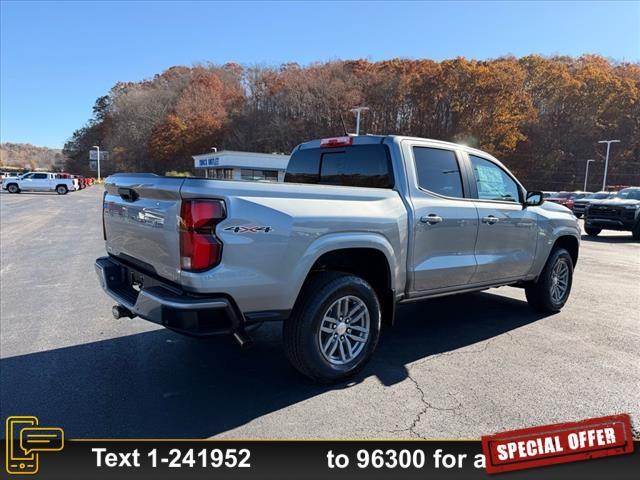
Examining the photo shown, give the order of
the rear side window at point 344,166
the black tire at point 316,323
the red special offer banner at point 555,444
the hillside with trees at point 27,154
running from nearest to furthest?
1. the red special offer banner at point 555,444
2. the black tire at point 316,323
3. the rear side window at point 344,166
4. the hillside with trees at point 27,154

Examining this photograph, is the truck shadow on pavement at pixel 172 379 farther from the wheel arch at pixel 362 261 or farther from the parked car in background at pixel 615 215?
the parked car in background at pixel 615 215

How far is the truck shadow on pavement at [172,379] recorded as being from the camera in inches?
121

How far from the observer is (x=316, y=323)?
340 centimetres

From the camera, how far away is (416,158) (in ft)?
14.0

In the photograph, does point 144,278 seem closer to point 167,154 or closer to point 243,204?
point 243,204

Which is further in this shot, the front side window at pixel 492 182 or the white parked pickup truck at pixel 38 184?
the white parked pickup truck at pixel 38 184

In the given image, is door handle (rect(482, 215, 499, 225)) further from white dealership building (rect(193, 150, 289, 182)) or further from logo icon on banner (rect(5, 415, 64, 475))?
white dealership building (rect(193, 150, 289, 182))

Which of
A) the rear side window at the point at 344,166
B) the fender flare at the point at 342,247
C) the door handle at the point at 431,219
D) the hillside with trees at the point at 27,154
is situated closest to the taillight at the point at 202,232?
the fender flare at the point at 342,247

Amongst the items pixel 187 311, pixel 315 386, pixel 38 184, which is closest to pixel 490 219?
pixel 315 386

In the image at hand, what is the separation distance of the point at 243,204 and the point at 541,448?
8.23 ft

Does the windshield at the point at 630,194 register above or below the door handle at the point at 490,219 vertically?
below

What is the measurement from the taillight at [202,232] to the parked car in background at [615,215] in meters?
17.0

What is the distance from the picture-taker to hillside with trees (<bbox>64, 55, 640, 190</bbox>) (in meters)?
63.2

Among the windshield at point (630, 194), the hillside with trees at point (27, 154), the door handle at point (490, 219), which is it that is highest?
the hillside with trees at point (27, 154)
